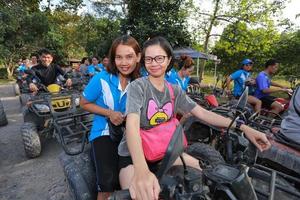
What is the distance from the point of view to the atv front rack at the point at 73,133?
271 cm

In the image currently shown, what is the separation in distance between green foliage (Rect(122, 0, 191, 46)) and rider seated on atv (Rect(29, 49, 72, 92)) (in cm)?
919

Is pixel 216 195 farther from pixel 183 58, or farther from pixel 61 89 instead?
pixel 61 89

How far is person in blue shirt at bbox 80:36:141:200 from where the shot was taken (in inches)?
86.6

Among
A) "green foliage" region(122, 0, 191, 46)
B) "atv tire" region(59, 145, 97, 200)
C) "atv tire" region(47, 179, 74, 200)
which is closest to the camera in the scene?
"atv tire" region(59, 145, 97, 200)

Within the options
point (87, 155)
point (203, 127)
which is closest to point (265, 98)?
point (203, 127)

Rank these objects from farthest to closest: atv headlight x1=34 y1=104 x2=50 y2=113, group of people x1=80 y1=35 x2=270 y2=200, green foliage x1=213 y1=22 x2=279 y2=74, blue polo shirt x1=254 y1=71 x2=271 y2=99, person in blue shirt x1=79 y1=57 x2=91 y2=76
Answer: green foliage x1=213 y1=22 x2=279 y2=74 < person in blue shirt x1=79 y1=57 x2=91 y2=76 < blue polo shirt x1=254 y1=71 x2=271 y2=99 < atv headlight x1=34 y1=104 x2=50 y2=113 < group of people x1=80 y1=35 x2=270 y2=200

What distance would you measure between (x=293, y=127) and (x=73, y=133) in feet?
8.95

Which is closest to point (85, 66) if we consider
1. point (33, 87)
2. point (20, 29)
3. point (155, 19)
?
point (155, 19)

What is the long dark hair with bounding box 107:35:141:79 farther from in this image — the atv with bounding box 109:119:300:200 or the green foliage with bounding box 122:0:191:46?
the green foliage with bounding box 122:0:191:46

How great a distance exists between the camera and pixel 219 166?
118 cm

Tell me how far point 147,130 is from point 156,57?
0.48 m

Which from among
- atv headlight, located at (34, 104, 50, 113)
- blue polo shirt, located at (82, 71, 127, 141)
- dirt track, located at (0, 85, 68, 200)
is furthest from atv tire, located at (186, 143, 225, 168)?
atv headlight, located at (34, 104, 50, 113)

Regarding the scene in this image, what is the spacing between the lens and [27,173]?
4070 millimetres

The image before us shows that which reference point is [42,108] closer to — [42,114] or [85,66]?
[42,114]
